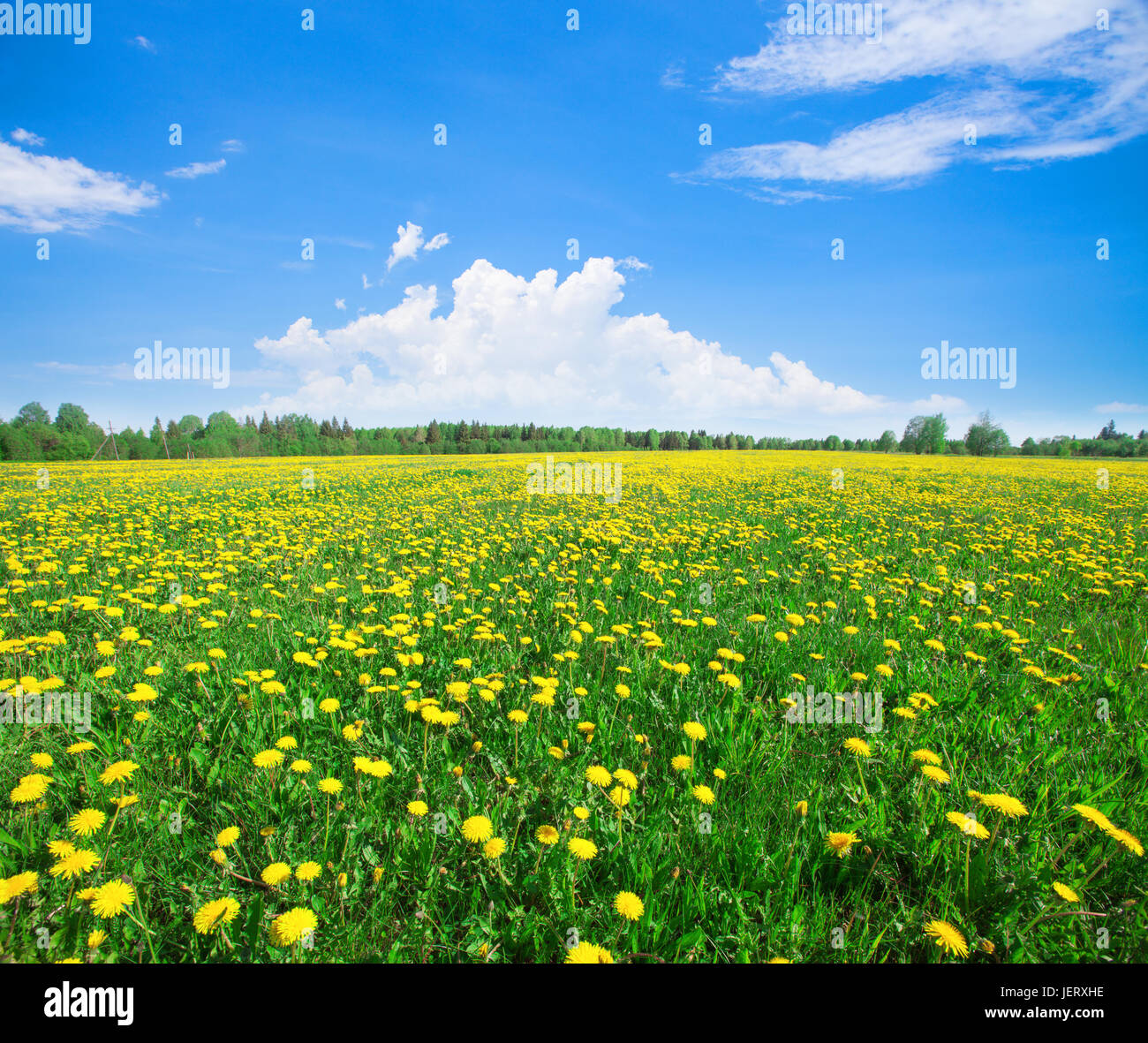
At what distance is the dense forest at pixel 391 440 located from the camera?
57.3 metres

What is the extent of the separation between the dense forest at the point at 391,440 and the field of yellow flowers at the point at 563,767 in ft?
A: 229

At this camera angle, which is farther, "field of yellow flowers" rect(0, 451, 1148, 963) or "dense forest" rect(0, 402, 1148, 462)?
"dense forest" rect(0, 402, 1148, 462)

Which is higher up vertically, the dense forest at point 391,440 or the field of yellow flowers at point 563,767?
the dense forest at point 391,440

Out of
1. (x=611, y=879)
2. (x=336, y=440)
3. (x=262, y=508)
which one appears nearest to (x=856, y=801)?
(x=611, y=879)

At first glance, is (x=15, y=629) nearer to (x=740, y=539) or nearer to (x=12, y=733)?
(x=12, y=733)

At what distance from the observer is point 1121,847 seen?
1.90m

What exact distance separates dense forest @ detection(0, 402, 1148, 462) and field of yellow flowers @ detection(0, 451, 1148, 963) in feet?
229

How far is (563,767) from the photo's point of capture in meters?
2.46

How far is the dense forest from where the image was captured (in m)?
57.3

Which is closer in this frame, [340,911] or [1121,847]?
[340,911]

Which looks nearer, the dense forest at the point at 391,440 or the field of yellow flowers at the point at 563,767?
the field of yellow flowers at the point at 563,767
